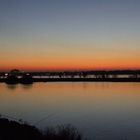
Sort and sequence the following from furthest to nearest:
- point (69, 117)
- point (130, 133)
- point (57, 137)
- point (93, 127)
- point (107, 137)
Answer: point (69, 117), point (93, 127), point (130, 133), point (107, 137), point (57, 137)

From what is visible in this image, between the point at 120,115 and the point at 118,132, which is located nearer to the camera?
the point at 118,132

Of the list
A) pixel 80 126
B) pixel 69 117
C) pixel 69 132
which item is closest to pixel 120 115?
pixel 69 117

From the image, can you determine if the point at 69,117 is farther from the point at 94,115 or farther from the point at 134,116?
the point at 134,116

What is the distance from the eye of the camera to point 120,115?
28953mm

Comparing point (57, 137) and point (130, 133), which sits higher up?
point (57, 137)

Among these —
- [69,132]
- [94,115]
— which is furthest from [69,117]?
[69,132]

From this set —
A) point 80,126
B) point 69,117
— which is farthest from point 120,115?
point 80,126

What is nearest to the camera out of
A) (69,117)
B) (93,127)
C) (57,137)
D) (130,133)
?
(57,137)

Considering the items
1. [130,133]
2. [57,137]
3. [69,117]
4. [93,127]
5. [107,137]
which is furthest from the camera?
[69,117]

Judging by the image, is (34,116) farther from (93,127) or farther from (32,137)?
(32,137)

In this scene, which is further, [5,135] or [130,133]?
[130,133]

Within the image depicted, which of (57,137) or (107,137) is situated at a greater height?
(57,137)

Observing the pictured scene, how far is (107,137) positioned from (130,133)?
82.5 inches

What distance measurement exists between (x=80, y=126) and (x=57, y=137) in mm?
10494
